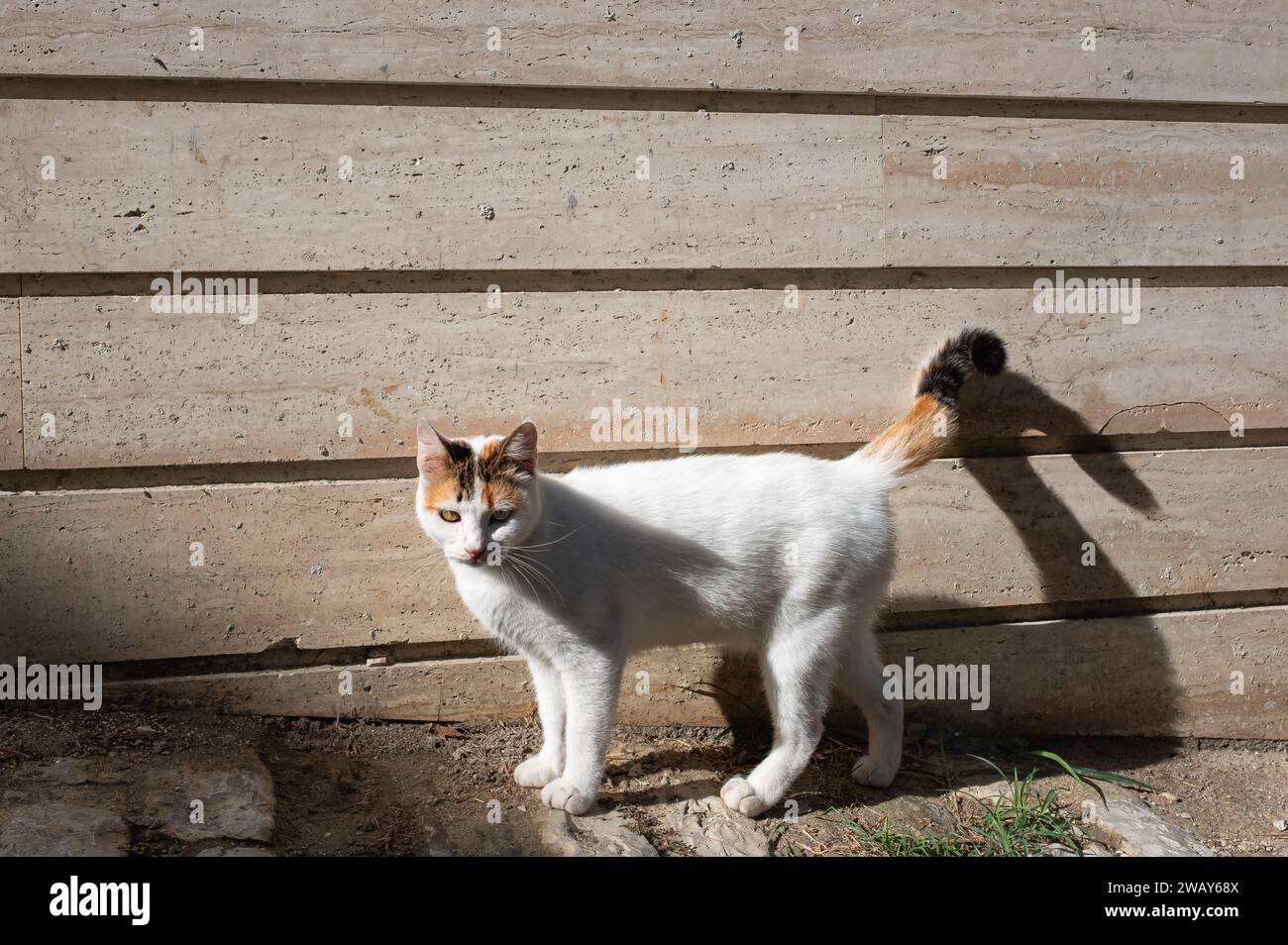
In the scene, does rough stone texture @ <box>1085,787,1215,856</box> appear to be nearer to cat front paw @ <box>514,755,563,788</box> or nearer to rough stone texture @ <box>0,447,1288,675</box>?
rough stone texture @ <box>0,447,1288,675</box>

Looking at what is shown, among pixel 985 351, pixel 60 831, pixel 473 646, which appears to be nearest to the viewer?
pixel 60 831

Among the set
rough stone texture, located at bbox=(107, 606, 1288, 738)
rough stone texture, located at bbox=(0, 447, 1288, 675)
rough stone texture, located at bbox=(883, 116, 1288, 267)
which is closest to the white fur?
rough stone texture, located at bbox=(107, 606, 1288, 738)

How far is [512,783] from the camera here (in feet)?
12.0

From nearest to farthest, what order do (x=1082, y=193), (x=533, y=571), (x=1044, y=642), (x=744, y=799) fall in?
(x=533, y=571), (x=744, y=799), (x=1082, y=193), (x=1044, y=642)

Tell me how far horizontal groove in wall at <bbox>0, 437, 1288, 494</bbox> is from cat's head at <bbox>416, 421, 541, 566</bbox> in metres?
0.75

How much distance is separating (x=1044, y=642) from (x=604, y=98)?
2802 millimetres

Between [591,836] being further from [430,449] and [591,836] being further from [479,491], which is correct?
[430,449]

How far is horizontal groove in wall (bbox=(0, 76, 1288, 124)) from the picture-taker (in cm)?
355

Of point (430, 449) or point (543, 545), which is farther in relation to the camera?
point (543, 545)

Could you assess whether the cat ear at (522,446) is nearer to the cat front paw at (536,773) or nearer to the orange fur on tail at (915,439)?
the cat front paw at (536,773)

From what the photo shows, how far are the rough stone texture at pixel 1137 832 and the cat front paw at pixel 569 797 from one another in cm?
185

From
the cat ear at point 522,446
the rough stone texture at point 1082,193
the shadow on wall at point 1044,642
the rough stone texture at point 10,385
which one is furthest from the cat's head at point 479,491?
the rough stone texture at point 1082,193

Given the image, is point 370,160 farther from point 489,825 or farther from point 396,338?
point 489,825

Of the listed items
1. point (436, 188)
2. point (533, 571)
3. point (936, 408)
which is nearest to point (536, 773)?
point (533, 571)
